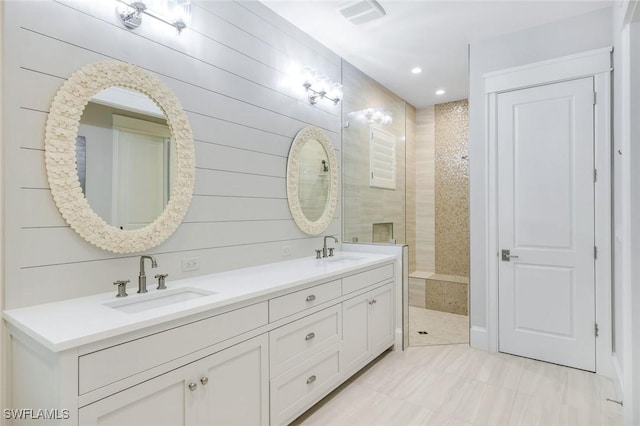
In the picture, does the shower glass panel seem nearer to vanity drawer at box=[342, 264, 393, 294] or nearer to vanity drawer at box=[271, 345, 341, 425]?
vanity drawer at box=[342, 264, 393, 294]

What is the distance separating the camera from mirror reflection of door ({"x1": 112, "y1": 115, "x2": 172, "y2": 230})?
178 centimetres

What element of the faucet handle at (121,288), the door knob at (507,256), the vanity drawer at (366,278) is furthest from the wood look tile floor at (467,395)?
the faucet handle at (121,288)

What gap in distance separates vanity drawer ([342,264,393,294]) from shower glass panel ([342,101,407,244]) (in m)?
0.58

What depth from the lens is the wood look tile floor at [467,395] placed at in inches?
83.8

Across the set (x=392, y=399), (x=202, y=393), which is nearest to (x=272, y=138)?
(x=202, y=393)

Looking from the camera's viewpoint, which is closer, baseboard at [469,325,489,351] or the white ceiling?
the white ceiling

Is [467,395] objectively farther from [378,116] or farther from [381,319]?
[378,116]

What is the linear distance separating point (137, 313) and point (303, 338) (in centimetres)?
99

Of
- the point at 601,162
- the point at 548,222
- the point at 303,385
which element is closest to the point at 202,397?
the point at 303,385

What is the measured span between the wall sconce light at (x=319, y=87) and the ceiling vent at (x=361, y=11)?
517mm

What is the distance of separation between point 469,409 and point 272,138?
2278 millimetres

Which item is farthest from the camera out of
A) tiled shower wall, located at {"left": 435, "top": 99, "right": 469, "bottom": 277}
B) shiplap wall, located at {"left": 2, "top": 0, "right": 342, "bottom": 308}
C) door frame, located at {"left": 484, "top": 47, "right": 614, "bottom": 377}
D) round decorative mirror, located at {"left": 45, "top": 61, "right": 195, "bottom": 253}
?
tiled shower wall, located at {"left": 435, "top": 99, "right": 469, "bottom": 277}

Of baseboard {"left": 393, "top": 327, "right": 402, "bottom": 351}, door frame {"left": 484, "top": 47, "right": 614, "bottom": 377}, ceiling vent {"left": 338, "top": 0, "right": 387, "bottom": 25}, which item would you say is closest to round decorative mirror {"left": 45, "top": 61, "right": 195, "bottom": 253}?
ceiling vent {"left": 338, "top": 0, "right": 387, "bottom": 25}

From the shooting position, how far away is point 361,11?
2.64 meters
